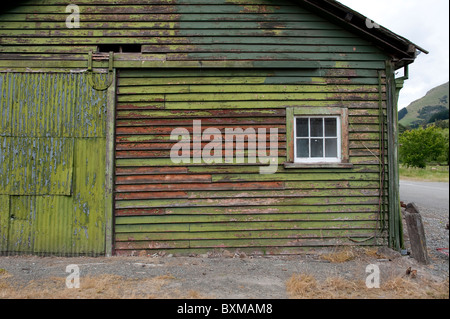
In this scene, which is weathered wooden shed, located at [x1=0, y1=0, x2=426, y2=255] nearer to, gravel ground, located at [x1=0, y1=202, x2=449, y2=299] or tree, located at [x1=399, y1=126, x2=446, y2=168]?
gravel ground, located at [x1=0, y1=202, x2=449, y2=299]

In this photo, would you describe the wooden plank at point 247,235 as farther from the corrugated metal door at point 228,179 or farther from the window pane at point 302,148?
the window pane at point 302,148

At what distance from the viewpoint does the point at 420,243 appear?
496 centimetres

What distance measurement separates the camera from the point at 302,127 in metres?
5.78

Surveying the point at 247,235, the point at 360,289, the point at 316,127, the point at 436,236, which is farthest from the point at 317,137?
the point at 436,236

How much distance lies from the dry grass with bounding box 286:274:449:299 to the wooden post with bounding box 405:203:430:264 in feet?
2.73

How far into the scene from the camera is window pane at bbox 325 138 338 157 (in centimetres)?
577

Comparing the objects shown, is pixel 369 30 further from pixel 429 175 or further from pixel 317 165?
pixel 429 175

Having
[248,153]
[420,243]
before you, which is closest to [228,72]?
[248,153]

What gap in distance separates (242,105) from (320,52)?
1.84m

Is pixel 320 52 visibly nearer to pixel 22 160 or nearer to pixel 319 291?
pixel 319 291

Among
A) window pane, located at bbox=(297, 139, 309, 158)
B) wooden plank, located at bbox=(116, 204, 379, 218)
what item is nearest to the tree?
wooden plank, located at bbox=(116, 204, 379, 218)

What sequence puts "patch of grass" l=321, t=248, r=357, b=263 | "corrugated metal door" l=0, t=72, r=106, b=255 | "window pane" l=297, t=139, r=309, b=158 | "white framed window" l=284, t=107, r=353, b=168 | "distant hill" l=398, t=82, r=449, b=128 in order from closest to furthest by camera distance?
"patch of grass" l=321, t=248, r=357, b=263, "corrugated metal door" l=0, t=72, r=106, b=255, "white framed window" l=284, t=107, r=353, b=168, "window pane" l=297, t=139, r=309, b=158, "distant hill" l=398, t=82, r=449, b=128

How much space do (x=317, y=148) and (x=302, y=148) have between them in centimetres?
29

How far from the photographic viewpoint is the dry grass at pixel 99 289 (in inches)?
150
